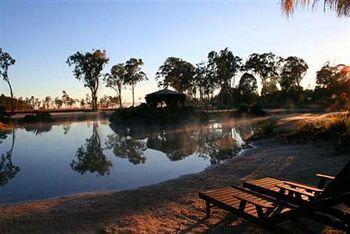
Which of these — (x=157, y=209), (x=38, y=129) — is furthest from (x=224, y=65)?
(x=157, y=209)

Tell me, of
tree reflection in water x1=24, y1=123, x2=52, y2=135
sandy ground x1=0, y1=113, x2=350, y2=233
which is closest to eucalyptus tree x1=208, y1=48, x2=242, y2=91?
tree reflection in water x1=24, y1=123, x2=52, y2=135

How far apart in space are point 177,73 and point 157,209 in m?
57.0

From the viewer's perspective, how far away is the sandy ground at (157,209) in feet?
16.9

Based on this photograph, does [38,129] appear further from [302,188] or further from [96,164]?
[302,188]

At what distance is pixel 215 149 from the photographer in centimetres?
1487

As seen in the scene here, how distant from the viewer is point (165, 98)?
35.6 m

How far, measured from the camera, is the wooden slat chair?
12.1ft

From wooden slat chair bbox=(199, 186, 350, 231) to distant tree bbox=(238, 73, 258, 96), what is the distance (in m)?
54.6

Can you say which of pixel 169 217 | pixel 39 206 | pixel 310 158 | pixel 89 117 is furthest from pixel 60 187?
pixel 89 117

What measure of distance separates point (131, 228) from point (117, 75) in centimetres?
6566

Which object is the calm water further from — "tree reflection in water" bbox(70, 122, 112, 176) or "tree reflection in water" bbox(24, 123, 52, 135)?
"tree reflection in water" bbox(24, 123, 52, 135)

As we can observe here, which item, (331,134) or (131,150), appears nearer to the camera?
(331,134)

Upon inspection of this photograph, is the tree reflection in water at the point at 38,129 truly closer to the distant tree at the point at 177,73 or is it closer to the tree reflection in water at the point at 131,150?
the tree reflection in water at the point at 131,150

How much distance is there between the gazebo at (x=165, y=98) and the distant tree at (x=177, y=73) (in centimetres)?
2572
